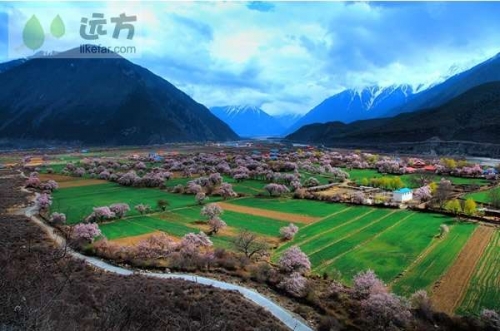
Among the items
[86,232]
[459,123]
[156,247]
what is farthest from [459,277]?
[459,123]

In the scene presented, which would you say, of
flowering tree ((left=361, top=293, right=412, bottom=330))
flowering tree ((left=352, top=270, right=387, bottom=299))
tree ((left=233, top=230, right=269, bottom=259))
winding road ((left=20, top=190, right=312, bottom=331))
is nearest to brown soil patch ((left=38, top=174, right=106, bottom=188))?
winding road ((left=20, top=190, right=312, bottom=331))

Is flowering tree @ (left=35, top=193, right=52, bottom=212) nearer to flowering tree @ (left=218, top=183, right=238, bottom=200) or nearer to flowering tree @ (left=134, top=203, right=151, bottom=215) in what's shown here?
flowering tree @ (left=134, top=203, right=151, bottom=215)

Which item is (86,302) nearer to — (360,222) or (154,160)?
(360,222)

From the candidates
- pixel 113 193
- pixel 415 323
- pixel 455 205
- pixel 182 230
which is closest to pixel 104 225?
pixel 182 230

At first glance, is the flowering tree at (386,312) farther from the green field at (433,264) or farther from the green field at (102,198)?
the green field at (102,198)

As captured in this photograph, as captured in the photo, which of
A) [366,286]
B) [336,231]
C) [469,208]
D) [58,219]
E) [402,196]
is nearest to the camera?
[366,286]

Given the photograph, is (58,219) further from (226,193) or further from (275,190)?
(275,190)
